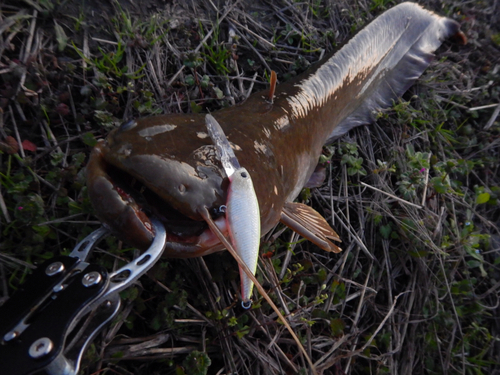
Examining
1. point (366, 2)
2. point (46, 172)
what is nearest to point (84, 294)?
point (46, 172)

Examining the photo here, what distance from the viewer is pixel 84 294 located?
3.45 ft

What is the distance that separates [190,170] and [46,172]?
3.43 ft

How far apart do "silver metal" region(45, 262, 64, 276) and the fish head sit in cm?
22

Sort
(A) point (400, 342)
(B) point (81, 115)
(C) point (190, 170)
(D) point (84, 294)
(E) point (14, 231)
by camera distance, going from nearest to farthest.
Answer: (D) point (84, 294)
(C) point (190, 170)
(E) point (14, 231)
(B) point (81, 115)
(A) point (400, 342)

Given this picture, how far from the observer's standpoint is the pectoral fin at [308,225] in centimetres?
179

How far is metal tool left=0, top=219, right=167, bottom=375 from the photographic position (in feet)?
3.12

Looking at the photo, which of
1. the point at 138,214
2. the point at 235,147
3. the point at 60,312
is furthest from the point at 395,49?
the point at 60,312

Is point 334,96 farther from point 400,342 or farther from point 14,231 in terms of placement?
point 14,231

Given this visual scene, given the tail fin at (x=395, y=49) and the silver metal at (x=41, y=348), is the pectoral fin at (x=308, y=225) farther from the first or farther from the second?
the silver metal at (x=41, y=348)

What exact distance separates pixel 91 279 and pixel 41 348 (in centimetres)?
22

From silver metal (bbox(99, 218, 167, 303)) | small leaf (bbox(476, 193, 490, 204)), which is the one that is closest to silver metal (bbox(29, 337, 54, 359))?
silver metal (bbox(99, 218, 167, 303))

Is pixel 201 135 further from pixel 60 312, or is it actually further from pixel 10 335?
pixel 10 335

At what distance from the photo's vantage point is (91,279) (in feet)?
3.51

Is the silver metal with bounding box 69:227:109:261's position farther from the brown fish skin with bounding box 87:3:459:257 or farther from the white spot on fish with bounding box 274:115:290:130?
the white spot on fish with bounding box 274:115:290:130
